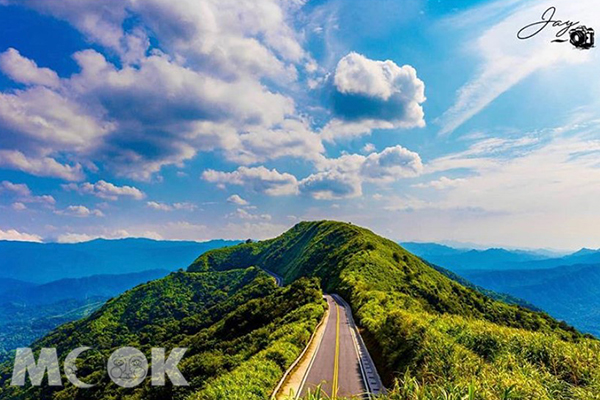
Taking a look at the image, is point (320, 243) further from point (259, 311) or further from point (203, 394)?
point (203, 394)

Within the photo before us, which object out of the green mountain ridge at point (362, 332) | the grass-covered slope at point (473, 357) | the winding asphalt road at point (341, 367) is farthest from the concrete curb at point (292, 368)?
the grass-covered slope at point (473, 357)

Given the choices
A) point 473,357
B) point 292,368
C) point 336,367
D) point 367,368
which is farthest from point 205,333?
point 473,357

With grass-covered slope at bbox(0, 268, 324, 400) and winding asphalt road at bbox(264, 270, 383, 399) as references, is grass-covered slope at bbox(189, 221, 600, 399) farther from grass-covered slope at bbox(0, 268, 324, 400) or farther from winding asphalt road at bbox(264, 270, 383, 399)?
grass-covered slope at bbox(0, 268, 324, 400)

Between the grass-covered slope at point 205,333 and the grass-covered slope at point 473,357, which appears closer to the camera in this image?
the grass-covered slope at point 473,357

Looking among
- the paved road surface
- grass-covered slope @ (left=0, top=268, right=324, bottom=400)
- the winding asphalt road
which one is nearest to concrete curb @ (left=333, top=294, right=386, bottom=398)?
the winding asphalt road

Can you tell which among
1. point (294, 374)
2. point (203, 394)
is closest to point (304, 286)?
point (294, 374)

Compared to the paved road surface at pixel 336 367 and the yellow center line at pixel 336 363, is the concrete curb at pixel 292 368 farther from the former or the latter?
the yellow center line at pixel 336 363
